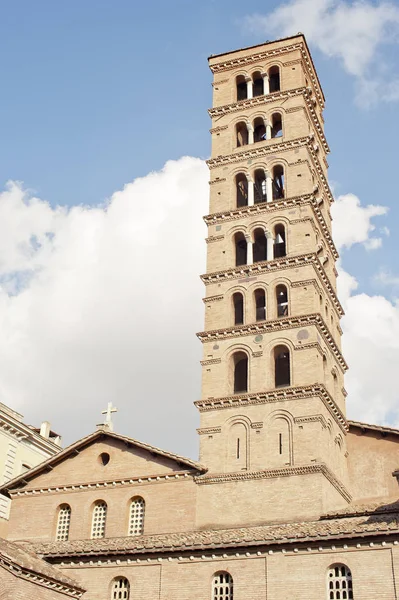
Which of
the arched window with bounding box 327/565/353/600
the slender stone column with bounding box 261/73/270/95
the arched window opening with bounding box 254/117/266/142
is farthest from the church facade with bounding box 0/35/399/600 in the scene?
the slender stone column with bounding box 261/73/270/95

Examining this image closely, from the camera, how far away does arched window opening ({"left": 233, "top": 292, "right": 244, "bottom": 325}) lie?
38844 millimetres

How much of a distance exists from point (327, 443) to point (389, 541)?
25.8 feet

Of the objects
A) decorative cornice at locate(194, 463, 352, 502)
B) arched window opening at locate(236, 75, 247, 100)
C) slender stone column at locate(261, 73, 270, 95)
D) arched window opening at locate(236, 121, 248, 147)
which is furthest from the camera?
arched window opening at locate(236, 75, 247, 100)

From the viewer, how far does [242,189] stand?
43.6 metres

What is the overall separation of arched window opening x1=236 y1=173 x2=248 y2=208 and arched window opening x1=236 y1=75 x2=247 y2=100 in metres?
6.26

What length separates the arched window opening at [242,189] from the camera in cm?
4272

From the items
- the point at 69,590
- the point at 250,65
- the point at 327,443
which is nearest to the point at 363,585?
the point at 327,443

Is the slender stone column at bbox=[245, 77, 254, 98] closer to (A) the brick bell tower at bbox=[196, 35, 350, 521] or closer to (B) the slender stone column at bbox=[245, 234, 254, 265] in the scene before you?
(A) the brick bell tower at bbox=[196, 35, 350, 521]

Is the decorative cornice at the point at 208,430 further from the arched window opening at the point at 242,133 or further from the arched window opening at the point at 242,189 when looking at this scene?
the arched window opening at the point at 242,133

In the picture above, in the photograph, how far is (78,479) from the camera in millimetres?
35938

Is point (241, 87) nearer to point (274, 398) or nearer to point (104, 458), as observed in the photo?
point (274, 398)

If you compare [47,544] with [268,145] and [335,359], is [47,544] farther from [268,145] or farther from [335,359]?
[268,145]

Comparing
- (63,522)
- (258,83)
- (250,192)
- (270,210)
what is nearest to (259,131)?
(258,83)

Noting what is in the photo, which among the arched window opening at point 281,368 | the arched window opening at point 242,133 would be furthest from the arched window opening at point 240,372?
the arched window opening at point 242,133
